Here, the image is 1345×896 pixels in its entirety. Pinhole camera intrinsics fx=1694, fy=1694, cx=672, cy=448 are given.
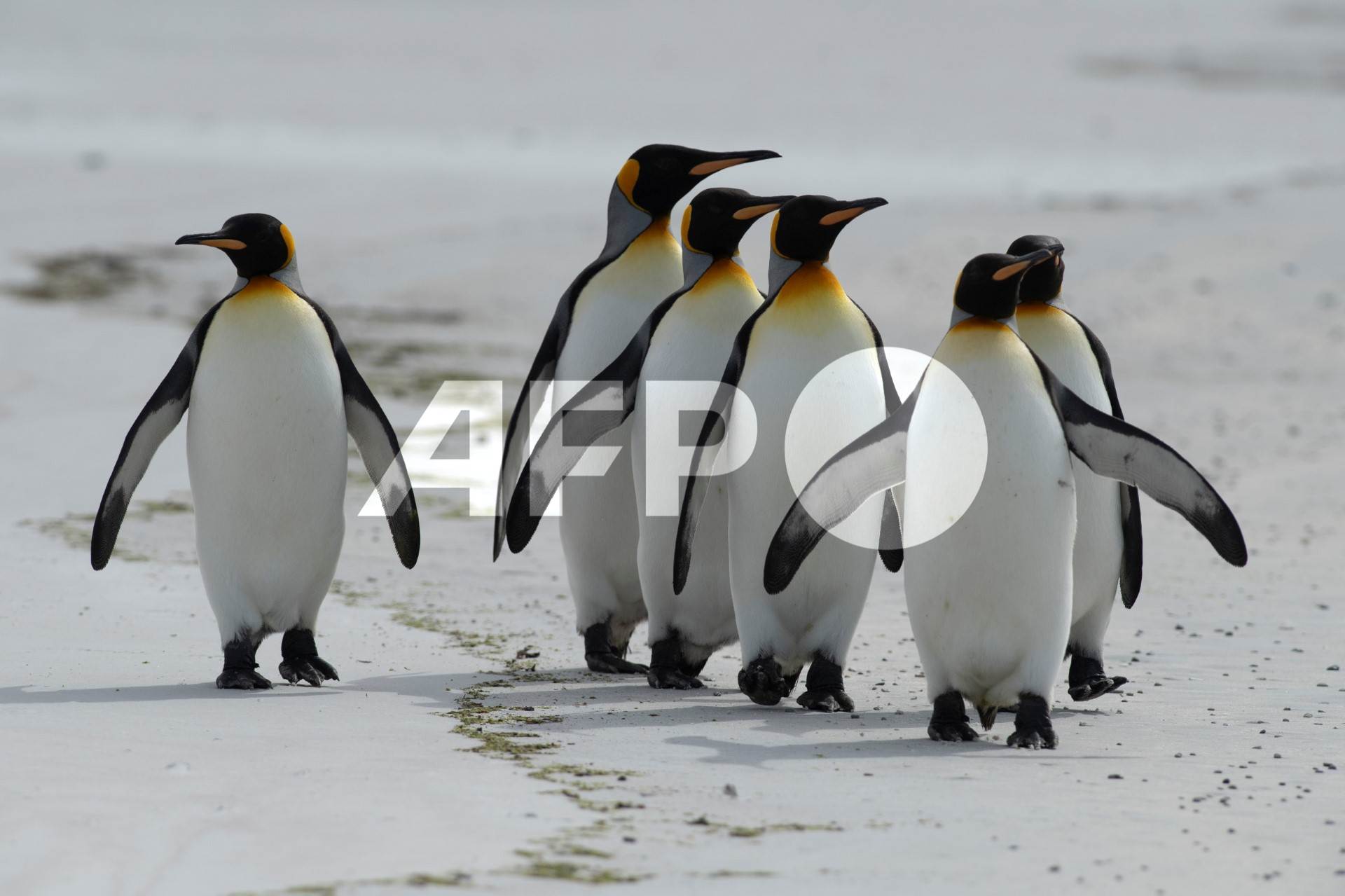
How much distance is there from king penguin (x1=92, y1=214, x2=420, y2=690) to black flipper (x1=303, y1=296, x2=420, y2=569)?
9cm

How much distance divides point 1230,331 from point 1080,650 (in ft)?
32.1

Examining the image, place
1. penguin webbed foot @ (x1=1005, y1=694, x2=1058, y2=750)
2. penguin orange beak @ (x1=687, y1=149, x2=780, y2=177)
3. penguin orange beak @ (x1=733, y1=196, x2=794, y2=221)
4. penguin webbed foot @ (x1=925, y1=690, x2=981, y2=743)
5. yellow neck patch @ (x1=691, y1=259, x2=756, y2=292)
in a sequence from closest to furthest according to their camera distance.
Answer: penguin webbed foot @ (x1=1005, y1=694, x2=1058, y2=750), penguin webbed foot @ (x1=925, y1=690, x2=981, y2=743), penguin orange beak @ (x1=733, y1=196, x2=794, y2=221), yellow neck patch @ (x1=691, y1=259, x2=756, y2=292), penguin orange beak @ (x1=687, y1=149, x2=780, y2=177)

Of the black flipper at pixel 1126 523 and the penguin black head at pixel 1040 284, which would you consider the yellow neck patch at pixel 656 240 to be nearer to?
the penguin black head at pixel 1040 284

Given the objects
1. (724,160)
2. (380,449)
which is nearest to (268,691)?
(380,449)

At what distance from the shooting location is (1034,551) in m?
4.25

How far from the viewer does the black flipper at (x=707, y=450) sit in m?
4.74

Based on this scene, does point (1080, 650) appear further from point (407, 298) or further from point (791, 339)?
point (407, 298)

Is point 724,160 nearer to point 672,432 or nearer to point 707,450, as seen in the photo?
point 672,432

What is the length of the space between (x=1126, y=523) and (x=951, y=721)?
1.03m

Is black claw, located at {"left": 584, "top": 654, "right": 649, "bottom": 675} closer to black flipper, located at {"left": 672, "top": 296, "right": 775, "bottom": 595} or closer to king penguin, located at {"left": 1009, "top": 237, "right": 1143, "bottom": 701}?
black flipper, located at {"left": 672, "top": 296, "right": 775, "bottom": 595}

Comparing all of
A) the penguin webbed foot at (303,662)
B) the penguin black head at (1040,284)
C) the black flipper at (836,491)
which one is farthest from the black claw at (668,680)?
the penguin black head at (1040,284)

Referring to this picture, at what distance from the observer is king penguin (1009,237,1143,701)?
4.90 metres

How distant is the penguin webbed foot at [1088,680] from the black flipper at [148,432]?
8.88 feet

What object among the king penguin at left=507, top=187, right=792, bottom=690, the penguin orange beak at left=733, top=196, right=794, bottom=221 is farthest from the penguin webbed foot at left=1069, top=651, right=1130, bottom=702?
the penguin orange beak at left=733, top=196, right=794, bottom=221
